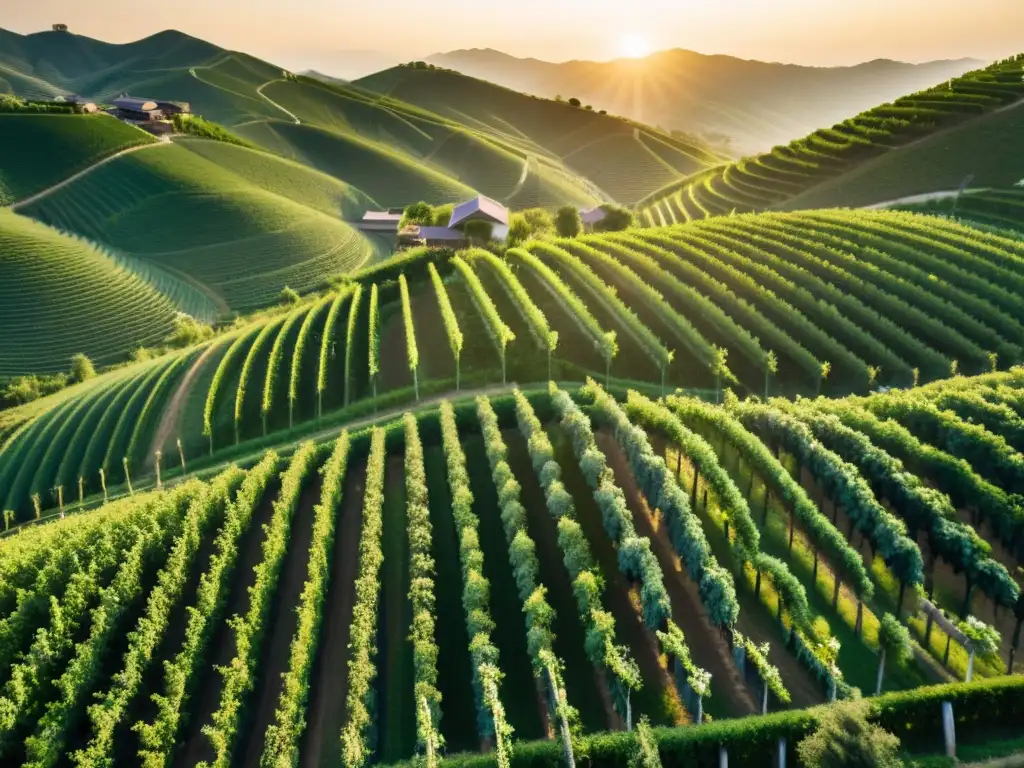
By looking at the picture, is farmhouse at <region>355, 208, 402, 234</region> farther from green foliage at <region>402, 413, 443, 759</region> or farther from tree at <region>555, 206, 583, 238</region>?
green foliage at <region>402, 413, 443, 759</region>

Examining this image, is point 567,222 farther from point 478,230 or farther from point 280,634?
point 280,634

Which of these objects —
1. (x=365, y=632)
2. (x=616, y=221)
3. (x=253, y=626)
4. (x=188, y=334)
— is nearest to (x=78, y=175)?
(x=188, y=334)

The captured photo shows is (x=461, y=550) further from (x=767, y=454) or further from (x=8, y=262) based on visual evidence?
(x=8, y=262)

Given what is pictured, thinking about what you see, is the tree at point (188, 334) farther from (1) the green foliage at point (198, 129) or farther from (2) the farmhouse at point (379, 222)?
(1) the green foliage at point (198, 129)

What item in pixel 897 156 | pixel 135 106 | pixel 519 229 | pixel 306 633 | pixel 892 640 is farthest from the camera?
pixel 135 106

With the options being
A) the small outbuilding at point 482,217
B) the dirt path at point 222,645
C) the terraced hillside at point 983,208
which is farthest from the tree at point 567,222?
the dirt path at point 222,645

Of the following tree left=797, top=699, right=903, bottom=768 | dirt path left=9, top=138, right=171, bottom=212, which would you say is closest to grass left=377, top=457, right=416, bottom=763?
tree left=797, top=699, right=903, bottom=768
